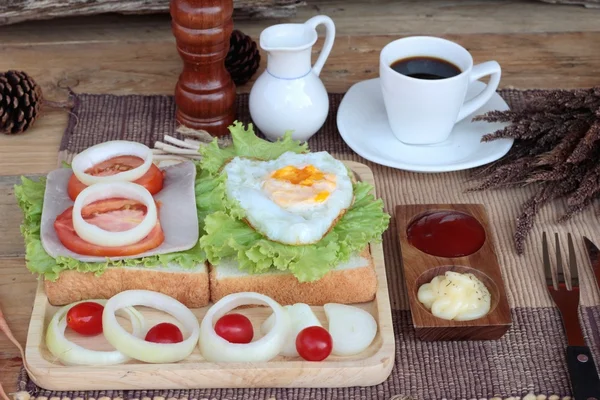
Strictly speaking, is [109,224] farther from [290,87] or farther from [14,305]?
[290,87]

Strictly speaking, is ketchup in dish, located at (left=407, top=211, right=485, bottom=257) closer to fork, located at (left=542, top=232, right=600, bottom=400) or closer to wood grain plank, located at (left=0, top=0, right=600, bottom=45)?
fork, located at (left=542, top=232, right=600, bottom=400)

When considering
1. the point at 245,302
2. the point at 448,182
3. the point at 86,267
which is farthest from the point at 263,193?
the point at 448,182

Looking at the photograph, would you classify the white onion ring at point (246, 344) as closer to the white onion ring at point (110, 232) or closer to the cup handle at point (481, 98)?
the white onion ring at point (110, 232)

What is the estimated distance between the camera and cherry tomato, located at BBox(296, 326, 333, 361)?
220 centimetres

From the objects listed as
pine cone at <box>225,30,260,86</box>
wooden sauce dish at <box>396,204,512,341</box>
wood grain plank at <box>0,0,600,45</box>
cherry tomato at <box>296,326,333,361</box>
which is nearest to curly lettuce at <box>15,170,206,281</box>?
cherry tomato at <box>296,326,333,361</box>

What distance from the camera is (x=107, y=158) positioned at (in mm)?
2674

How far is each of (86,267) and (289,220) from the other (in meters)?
0.62

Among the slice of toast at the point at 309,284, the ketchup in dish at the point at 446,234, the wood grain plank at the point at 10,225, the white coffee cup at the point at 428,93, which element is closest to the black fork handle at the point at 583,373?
the ketchup in dish at the point at 446,234

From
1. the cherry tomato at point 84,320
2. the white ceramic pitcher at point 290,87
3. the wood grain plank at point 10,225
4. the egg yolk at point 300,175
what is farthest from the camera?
the white ceramic pitcher at point 290,87

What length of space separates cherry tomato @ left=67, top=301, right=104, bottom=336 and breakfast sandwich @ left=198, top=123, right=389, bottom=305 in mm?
361

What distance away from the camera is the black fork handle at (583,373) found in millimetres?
2189

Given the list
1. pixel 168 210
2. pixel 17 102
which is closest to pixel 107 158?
pixel 168 210

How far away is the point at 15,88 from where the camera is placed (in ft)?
10.5

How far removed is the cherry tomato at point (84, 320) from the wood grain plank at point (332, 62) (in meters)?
1.30
